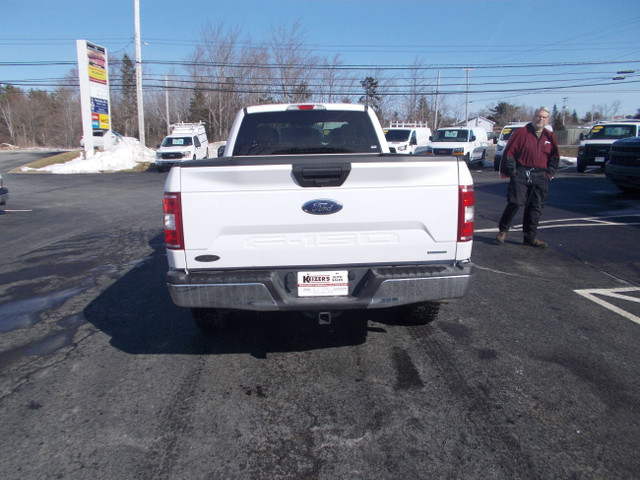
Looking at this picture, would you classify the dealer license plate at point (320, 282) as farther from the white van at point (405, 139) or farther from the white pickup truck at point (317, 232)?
the white van at point (405, 139)

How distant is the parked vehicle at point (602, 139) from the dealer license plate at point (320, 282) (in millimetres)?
19582

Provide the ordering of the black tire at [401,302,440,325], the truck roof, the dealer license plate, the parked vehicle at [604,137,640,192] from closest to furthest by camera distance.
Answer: the dealer license plate < the black tire at [401,302,440,325] < the truck roof < the parked vehicle at [604,137,640,192]

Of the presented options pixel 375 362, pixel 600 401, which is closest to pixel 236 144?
pixel 375 362

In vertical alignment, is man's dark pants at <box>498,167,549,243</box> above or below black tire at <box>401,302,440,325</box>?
above

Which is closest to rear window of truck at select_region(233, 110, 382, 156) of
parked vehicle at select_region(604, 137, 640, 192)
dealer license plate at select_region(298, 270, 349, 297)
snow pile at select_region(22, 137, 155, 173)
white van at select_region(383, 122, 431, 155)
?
dealer license plate at select_region(298, 270, 349, 297)

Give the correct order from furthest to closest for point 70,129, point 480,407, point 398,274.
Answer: point 70,129 → point 398,274 → point 480,407

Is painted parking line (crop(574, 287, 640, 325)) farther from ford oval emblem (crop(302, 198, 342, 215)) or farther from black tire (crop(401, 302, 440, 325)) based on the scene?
ford oval emblem (crop(302, 198, 342, 215))

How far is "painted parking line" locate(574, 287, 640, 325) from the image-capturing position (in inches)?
185

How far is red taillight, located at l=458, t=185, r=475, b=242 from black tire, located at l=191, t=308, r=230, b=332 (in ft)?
6.50

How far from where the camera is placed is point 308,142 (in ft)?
16.2

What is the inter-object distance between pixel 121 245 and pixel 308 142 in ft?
15.2

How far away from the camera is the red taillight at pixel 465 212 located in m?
3.26

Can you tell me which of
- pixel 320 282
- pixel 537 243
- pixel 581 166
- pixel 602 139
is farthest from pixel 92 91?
pixel 320 282

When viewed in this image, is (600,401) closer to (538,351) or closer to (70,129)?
(538,351)
